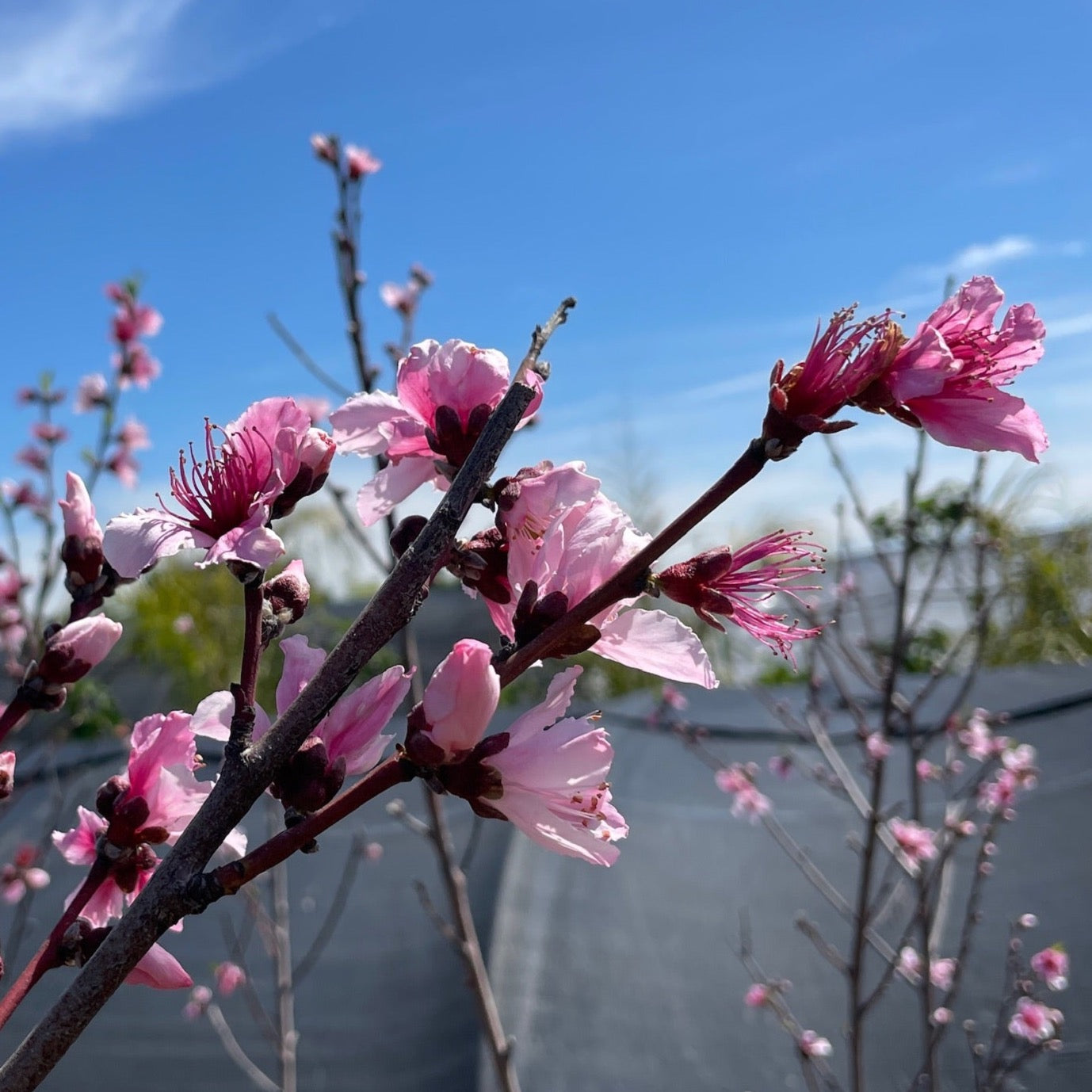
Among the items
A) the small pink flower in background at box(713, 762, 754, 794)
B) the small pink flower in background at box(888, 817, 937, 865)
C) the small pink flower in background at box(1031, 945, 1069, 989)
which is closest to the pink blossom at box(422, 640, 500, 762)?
the small pink flower in background at box(888, 817, 937, 865)

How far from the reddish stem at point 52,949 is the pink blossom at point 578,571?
346mm

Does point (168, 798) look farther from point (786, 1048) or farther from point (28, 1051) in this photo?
point (786, 1048)

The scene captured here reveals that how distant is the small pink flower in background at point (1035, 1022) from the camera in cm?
220

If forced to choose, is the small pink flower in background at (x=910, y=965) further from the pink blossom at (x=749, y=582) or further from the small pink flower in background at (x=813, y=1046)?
the pink blossom at (x=749, y=582)

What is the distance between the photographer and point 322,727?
58 cm

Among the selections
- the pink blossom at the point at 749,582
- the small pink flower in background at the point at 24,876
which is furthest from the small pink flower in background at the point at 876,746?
the small pink flower in background at the point at 24,876

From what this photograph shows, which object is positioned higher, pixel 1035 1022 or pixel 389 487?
pixel 389 487

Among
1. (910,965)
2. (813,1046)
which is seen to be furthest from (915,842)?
(813,1046)

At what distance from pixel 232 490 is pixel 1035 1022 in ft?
8.19

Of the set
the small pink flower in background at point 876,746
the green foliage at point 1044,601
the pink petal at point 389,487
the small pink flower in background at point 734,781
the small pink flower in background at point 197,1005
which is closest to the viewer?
the pink petal at point 389,487

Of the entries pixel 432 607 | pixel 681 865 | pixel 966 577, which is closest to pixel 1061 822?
pixel 681 865

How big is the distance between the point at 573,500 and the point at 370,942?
353 cm

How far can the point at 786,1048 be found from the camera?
2.88 metres

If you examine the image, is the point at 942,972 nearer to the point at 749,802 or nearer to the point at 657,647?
the point at 749,802
